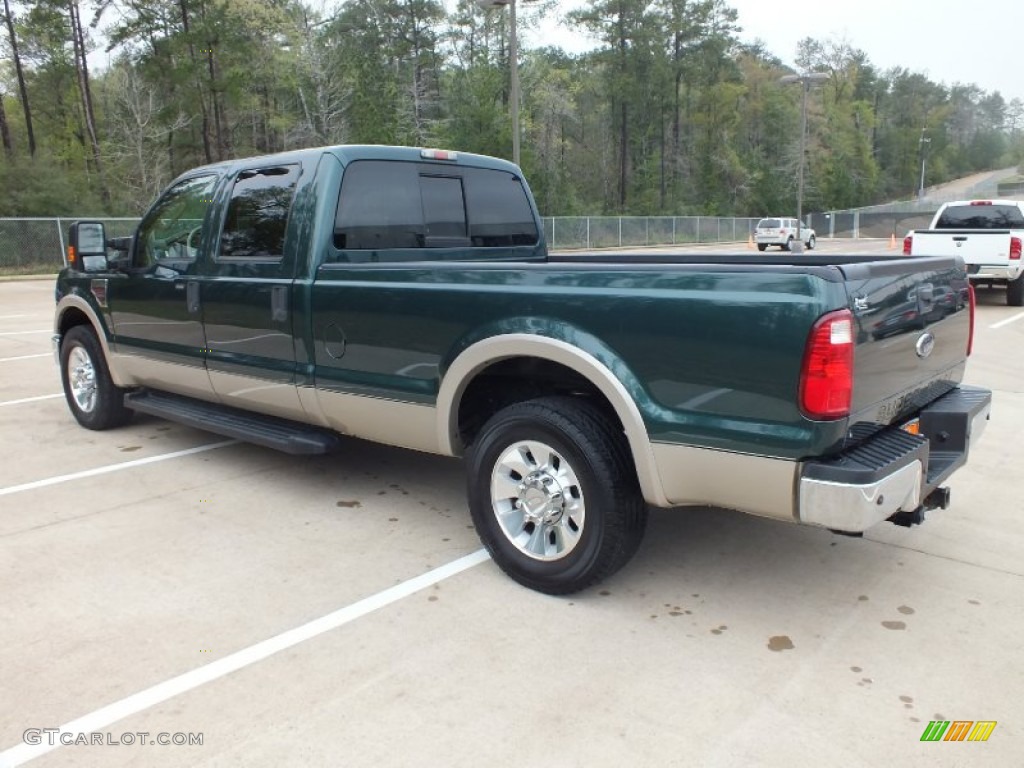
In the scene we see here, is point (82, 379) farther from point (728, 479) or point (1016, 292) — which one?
point (1016, 292)

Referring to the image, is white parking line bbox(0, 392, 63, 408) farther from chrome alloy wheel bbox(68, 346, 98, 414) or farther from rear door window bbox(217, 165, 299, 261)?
rear door window bbox(217, 165, 299, 261)

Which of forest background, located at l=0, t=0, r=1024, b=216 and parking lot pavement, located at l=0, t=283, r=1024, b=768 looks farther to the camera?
forest background, located at l=0, t=0, r=1024, b=216

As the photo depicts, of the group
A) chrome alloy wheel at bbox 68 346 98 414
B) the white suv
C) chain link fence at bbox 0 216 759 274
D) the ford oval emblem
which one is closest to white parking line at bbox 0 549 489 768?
the ford oval emblem

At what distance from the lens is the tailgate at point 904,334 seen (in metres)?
2.87

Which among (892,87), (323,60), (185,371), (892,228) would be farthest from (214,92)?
(892,87)

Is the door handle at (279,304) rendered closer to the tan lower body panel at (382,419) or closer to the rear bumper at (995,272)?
the tan lower body panel at (382,419)

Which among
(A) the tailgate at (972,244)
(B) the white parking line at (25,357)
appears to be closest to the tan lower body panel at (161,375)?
(B) the white parking line at (25,357)

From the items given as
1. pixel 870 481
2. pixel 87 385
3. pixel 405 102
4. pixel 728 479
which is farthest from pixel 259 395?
pixel 405 102

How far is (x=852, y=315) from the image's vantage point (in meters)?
2.74

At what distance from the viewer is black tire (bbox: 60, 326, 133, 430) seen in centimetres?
610

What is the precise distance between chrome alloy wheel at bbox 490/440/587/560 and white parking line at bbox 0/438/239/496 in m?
3.06

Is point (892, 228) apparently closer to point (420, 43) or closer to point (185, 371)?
point (420, 43)

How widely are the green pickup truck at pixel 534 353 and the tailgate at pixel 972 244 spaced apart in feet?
33.1

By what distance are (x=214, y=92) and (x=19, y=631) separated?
4135cm
